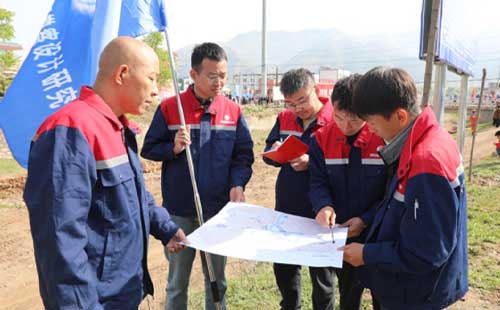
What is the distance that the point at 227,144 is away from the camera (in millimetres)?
2773

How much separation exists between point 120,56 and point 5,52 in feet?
65.2

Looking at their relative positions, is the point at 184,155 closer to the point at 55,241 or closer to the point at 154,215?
the point at 154,215

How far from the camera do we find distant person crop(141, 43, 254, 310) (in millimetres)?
2695

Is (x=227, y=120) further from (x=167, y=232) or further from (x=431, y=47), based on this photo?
(x=431, y=47)

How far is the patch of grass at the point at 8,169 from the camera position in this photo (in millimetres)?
10071

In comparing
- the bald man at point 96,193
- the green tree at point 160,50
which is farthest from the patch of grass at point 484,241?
the green tree at point 160,50

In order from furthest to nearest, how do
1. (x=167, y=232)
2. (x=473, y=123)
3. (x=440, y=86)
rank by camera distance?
1. (x=473, y=123)
2. (x=440, y=86)
3. (x=167, y=232)

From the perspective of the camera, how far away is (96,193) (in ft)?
4.99

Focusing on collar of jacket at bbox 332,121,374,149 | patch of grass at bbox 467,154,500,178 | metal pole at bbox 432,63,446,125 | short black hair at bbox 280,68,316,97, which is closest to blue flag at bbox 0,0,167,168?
short black hair at bbox 280,68,316,97

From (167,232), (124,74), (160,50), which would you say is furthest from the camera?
(160,50)

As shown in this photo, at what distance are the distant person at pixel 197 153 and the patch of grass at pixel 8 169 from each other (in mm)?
9010

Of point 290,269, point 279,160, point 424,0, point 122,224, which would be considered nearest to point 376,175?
point 279,160

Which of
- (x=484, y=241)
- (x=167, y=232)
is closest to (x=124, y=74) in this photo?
(x=167, y=232)

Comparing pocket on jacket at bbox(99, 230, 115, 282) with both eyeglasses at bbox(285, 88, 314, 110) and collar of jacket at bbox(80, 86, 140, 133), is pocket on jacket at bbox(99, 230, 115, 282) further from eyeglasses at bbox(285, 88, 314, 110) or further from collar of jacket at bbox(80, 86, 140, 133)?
eyeglasses at bbox(285, 88, 314, 110)
